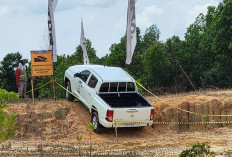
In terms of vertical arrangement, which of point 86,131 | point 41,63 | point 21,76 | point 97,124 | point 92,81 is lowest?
point 86,131

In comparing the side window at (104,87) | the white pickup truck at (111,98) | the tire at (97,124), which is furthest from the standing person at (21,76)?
the tire at (97,124)

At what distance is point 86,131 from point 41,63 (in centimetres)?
408

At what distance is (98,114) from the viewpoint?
1636cm

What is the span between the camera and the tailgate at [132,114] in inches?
626

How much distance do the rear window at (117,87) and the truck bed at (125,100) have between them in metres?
0.19

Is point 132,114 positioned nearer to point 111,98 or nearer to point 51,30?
point 111,98

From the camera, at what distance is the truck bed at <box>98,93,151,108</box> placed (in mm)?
16844

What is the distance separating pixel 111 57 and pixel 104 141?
117 ft

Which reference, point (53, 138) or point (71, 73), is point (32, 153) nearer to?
point (53, 138)

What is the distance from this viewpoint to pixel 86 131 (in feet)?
56.0

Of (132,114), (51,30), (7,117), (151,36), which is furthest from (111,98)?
(151,36)

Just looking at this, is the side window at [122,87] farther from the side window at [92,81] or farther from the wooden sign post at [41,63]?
the wooden sign post at [41,63]

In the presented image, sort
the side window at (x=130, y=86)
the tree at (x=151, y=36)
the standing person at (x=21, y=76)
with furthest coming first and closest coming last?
the tree at (x=151, y=36), the standing person at (x=21, y=76), the side window at (x=130, y=86)

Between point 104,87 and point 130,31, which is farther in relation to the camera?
point 130,31
